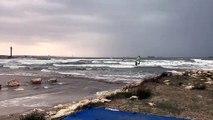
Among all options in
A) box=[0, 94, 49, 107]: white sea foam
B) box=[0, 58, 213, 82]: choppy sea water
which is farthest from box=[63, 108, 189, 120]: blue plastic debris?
box=[0, 58, 213, 82]: choppy sea water

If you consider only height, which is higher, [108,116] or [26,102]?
[108,116]

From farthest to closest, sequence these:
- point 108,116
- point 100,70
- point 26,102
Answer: point 100,70 < point 26,102 < point 108,116

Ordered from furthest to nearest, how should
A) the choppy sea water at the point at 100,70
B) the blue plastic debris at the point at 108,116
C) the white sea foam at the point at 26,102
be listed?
the choppy sea water at the point at 100,70 → the white sea foam at the point at 26,102 → the blue plastic debris at the point at 108,116

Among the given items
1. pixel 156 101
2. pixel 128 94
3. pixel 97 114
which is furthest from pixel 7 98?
pixel 97 114

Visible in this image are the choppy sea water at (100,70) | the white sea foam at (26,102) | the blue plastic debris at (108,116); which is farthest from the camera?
the choppy sea water at (100,70)

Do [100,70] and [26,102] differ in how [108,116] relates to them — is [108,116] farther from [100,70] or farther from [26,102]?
[100,70]

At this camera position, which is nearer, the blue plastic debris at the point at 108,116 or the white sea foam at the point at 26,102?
the blue plastic debris at the point at 108,116

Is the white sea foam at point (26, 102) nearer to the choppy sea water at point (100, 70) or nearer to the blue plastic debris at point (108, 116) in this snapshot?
the blue plastic debris at point (108, 116)

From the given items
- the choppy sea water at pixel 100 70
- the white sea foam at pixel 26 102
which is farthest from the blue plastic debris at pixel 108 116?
the choppy sea water at pixel 100 70

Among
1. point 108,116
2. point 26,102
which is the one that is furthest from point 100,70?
point 108,116

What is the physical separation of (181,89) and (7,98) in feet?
24.8

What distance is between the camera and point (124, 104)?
11461mm

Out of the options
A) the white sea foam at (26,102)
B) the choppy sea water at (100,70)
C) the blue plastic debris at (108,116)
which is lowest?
the choppy sea water at (100,70)

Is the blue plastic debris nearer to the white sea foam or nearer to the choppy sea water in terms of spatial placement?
the white sea foam
